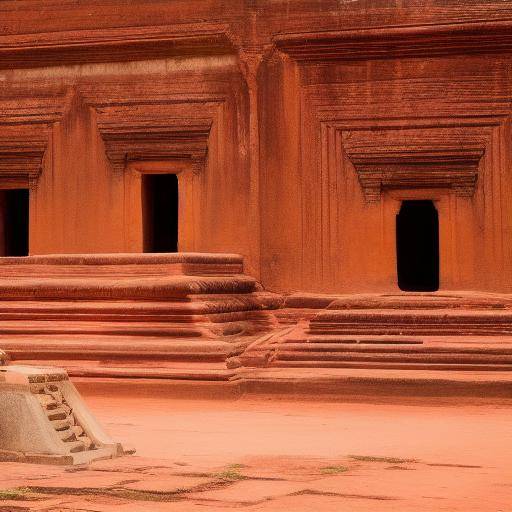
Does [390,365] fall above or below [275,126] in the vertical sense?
below

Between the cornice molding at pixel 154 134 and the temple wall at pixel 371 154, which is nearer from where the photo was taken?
the temple wall at pixel 371 154

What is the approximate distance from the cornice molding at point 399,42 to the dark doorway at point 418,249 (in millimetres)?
3650

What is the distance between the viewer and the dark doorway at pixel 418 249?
48.3 feet

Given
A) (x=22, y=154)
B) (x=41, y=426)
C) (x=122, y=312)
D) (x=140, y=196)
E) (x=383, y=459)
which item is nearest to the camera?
(x=41, y=426)

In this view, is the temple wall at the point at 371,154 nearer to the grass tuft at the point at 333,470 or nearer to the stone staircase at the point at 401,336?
the stone staircase at the point at 401,336

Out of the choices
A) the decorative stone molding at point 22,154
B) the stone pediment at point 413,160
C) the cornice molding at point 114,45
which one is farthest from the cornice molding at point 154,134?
the stone pediment at point 413,160

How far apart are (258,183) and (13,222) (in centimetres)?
424

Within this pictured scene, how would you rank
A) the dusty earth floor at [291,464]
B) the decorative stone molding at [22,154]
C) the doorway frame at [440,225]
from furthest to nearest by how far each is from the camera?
the decorative stone molding at [22,154] → the doorway frame at [440,225] → the dusty earth floor at [291,464]

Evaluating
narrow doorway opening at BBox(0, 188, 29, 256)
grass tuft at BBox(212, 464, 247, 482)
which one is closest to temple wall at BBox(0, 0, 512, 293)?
narrow doorway opening at BBox(0, 188, 29, 256)

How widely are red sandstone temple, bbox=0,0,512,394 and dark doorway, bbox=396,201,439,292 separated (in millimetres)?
3306

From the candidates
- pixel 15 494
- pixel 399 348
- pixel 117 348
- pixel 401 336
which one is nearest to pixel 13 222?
pixel 117 348

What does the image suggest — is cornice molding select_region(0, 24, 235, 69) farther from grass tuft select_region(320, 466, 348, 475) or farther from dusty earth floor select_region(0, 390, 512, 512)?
grass tuft select_region(320, 466, 348, 475)

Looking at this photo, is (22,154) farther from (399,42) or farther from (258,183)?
(399,42)

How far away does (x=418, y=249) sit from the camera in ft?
48.9
